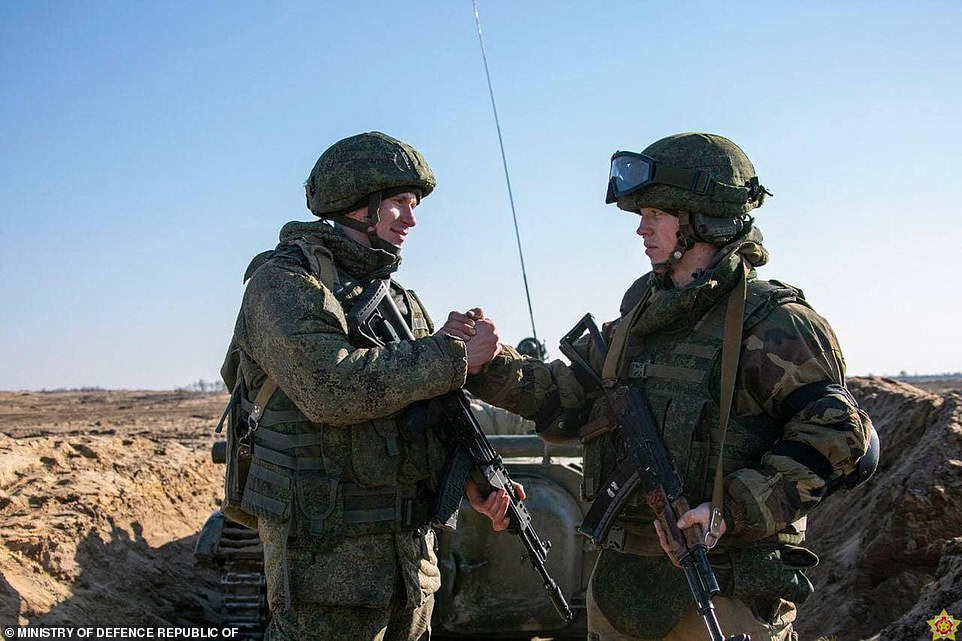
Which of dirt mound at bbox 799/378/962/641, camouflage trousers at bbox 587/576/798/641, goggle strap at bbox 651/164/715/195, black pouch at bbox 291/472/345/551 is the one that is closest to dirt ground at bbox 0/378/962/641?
dirt mound at bbox 799/378/962/641

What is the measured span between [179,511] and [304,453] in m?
7.74

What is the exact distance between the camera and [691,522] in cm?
355

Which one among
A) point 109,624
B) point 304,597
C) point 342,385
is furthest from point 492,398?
point 109,624

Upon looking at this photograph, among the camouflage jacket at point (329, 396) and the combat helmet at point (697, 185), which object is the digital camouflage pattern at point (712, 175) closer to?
the combat helmet at point (697, 185)

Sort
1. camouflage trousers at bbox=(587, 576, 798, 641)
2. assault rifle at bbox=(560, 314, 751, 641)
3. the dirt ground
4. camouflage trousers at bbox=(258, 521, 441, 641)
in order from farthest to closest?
1. the dirt ground
2. camouflage trousers at bbox=(258, 521, 441, 641)
3. camouflage trousers at bbox=(587, 576, 798, 641)
4. assault rifle at bbox=(560, 314, 751, 641)

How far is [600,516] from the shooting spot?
13.1 ft

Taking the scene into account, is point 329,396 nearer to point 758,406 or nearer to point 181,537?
point 758,406

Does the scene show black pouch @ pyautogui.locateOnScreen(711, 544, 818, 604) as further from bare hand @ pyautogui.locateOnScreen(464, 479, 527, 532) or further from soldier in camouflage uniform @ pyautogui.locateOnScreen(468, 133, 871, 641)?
bare hand @ pyautogui.locateOnScreen(464, 479, 527, 532)

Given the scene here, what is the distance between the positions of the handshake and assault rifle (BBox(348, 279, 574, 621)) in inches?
6.6

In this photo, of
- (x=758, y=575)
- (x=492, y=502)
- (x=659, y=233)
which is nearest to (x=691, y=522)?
(x=758, y=575)

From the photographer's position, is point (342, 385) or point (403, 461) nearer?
point (342, 385)

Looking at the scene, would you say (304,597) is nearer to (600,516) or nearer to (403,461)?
(403,461)

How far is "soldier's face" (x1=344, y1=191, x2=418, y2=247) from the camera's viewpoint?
434 centimetres

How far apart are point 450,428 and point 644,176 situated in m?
1.31
